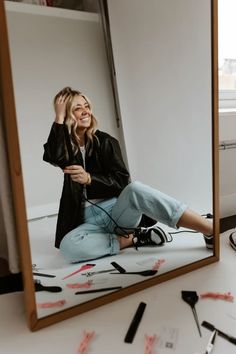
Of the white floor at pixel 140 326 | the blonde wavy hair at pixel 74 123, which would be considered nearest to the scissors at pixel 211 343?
the white floor at pixel 140 326

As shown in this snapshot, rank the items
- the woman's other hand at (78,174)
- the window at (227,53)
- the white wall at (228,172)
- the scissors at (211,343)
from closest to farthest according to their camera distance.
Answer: the scissors at (211,343) → the woman's other hand at (78,174) → the white wall at (228,172) → the window at (227,53)

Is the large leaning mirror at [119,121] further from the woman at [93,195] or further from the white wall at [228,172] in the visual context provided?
the white wall at [228,172]

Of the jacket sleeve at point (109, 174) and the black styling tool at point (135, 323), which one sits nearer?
the black styling tool at point (135, 323)

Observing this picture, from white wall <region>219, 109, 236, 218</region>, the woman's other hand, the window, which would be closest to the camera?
the woman's other hand

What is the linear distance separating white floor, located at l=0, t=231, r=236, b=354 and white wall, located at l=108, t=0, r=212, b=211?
0.25 metres

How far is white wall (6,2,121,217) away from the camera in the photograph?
0.66 meters

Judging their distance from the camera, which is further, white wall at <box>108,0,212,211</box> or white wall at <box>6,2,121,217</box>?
white wall at <box>108,0,212,211</box>

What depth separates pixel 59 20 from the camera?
0.72m

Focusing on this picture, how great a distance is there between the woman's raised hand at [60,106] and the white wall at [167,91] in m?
0.16

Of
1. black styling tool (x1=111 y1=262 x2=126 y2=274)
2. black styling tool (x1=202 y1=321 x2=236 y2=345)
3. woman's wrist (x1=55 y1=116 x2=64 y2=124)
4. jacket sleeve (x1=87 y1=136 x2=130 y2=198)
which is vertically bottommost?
black styling tool (x1=202 y1=321 x2=236 y2=345)

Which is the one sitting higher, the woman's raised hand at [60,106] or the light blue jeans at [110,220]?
the woman's raised hand at [60,106]

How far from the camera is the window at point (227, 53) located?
1.37 meters

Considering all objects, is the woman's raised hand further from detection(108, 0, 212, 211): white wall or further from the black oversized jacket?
detection(108, 0, 212, 211): white wall

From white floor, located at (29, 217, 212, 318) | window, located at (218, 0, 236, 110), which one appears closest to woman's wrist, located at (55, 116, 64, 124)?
white floor, located at (29, 217, 212, 318)
